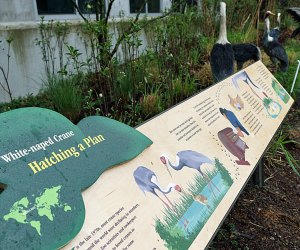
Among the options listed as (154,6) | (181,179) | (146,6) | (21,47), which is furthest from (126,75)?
(154,6)

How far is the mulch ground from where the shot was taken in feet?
7.51

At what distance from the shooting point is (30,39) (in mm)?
5000

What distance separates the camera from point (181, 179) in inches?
62.4

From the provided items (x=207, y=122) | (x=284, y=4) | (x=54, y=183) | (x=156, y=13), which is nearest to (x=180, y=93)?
(x=207, y=122)

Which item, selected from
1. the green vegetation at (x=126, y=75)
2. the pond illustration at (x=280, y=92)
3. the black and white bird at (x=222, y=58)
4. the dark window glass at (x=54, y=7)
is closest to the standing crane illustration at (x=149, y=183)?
the green vegetation at (x=126, y=75)

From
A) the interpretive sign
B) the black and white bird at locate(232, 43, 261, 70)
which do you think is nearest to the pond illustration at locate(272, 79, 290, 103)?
Answer: the black and white bird at locate(232, 43, 261, 70)

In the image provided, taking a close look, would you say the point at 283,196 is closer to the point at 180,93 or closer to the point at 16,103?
the point at 180,93

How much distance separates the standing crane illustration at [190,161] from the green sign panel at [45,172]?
258 mm

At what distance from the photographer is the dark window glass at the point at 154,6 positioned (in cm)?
775

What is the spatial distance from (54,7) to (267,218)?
457 centimetres

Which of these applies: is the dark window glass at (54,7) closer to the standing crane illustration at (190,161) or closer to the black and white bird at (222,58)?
the black and white bird at (222,58)

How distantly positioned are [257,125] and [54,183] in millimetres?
1853

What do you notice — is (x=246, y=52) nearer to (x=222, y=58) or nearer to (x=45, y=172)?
(x=222, y=58)

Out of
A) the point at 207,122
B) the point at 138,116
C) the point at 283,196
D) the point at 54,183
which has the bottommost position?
the point at 283,196
